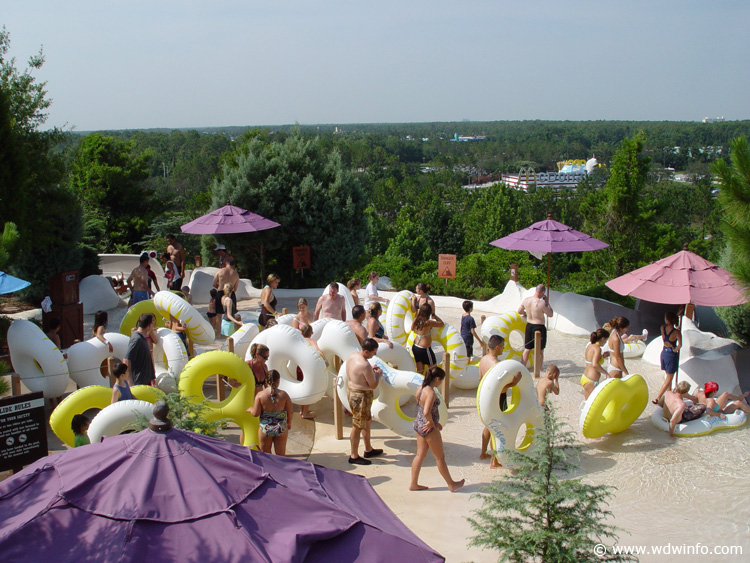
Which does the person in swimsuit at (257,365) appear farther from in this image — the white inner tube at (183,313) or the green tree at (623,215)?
the green tree at (623,215)

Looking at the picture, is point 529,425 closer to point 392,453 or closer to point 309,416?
point 392,453

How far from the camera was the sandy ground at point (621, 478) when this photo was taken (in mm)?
6465

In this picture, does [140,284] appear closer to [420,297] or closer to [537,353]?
[420,297]

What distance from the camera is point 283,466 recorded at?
4.62 metres

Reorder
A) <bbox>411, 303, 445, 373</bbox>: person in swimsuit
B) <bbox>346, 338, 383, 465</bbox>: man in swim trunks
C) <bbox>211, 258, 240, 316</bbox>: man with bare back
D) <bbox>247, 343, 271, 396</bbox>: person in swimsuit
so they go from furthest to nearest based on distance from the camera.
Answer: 1. <bbox>211, 258, 240, 316</bbox>: man with bare back
2. <bbox>411, 303, 445, 373</bbox>: person in swimsuit
3. <bbox>247, 343, 271, 396</bbox>: person in swimsuit
4. <bbox>346, 338, 383, 465</bbox>: man in swim trunks

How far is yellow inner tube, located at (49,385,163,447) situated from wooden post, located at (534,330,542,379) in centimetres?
587

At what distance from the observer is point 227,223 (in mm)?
14570

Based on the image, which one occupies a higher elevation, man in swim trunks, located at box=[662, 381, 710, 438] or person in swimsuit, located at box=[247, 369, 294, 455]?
person in swimsuit, located at box=[247, 369, 294, 455]

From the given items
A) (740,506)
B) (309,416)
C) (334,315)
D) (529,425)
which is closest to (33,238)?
(334,315)

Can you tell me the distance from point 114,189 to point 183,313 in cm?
2399

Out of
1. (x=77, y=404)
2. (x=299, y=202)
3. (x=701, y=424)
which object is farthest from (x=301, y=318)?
(x=299, y=202)

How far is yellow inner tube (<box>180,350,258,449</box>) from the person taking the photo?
25.9 feet

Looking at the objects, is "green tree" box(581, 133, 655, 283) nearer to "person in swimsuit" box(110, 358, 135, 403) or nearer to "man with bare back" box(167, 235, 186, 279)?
"man with bare back" box(167, 235, 186, 279)

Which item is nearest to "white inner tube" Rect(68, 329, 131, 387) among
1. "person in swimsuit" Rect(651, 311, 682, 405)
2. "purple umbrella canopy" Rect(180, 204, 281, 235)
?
"purple umbrella canopy" Rect(180, 204, 281, 235)
